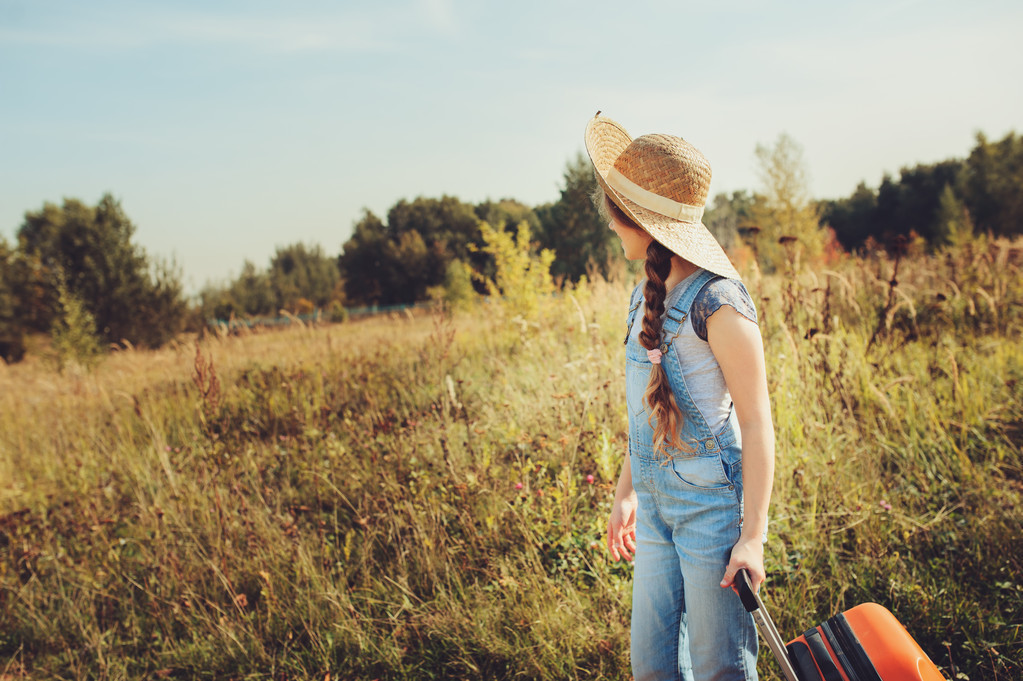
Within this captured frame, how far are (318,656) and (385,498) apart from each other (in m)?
0.76

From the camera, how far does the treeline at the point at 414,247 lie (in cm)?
1742

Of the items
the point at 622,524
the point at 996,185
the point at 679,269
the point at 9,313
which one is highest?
the point at 996,185

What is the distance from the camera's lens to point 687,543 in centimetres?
121

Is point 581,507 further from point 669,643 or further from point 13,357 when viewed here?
point 13,357

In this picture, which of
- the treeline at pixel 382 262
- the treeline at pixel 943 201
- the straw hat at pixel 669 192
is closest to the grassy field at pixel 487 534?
the straw hat at pixel 669 192

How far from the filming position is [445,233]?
1750 inches

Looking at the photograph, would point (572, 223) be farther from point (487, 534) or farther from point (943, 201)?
point (487, 534)

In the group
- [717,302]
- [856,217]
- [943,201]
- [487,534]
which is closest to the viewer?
[717,302]

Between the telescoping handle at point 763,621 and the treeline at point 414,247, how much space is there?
253cm

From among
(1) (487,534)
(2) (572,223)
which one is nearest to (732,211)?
(2) (572,223)

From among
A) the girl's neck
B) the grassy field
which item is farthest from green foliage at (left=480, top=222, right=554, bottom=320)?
the girl's neck

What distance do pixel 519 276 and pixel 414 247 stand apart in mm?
35514

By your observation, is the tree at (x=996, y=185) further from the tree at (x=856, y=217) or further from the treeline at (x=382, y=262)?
the treeline at (x=382, y=262)

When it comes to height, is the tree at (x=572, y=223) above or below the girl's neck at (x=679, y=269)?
above
